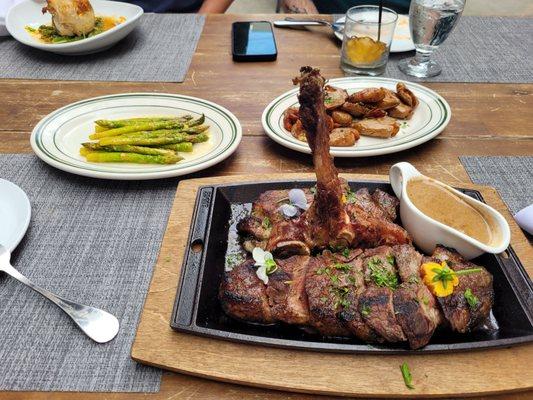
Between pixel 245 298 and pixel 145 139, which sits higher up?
pixel 245 298

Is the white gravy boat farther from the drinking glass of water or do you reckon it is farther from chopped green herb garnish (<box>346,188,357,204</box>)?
the drinking glass of water

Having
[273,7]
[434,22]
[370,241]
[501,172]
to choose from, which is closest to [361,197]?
[370,241]

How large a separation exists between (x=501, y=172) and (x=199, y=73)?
171 cm

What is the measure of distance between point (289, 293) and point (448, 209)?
63 cm

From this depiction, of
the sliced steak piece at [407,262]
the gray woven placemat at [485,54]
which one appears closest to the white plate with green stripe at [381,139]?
the gray woven placemat at [485,54]

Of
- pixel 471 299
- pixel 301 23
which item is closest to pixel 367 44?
pixel 301 23

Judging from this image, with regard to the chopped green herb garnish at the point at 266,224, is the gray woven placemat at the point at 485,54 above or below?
below

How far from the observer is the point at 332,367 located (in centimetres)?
125

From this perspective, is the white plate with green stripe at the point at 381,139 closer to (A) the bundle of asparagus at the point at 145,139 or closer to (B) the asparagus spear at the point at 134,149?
(A) the bundle of asparagus at the point at 145,139

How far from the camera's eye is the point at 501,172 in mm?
2113

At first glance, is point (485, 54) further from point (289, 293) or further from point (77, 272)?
point (77, 272)

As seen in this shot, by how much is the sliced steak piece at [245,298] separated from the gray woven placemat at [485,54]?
1.90 metres

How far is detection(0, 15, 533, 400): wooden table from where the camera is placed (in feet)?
7.11

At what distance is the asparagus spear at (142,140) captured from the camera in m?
2.12
